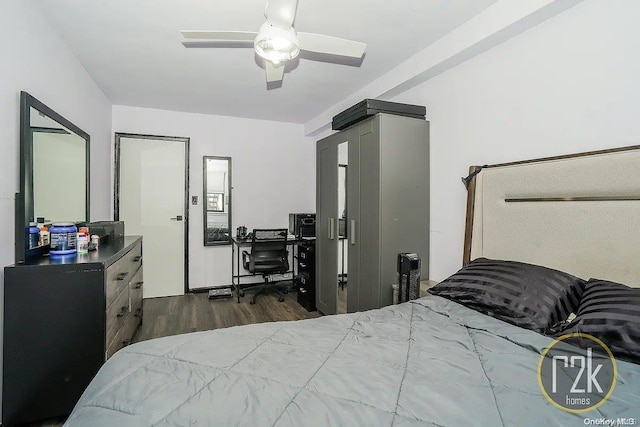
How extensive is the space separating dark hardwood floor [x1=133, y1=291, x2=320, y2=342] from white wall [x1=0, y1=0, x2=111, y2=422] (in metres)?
1.79

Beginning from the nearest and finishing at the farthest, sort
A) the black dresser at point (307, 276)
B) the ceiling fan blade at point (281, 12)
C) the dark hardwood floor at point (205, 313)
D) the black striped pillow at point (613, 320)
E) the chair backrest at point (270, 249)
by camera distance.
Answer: the black striped pillow at point (613, 320) < the ceiling fan blade at point (281, 12) < the dark hardwood floor at point (205, 313) < the black dresser at point (307, 276) < the chair backrest at point (270, 249)

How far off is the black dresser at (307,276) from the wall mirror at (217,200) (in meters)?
1.31

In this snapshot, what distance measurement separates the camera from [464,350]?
51.5 inches

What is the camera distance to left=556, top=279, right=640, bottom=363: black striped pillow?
3.88ft

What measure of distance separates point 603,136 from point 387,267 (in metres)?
1.65

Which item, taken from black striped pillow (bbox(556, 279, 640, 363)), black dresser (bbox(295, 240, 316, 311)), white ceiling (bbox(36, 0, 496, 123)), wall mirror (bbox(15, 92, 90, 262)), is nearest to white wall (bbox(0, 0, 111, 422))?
wall mirror (bbox(15, 92, 90, 262))

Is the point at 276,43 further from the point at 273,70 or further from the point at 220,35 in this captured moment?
the point at 273,70

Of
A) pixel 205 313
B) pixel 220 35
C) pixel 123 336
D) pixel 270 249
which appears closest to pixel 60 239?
pixel 123 336

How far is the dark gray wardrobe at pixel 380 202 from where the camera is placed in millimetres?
2715

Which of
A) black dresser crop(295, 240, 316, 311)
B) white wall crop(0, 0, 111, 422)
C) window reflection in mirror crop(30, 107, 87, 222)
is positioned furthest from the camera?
black dresser crop(295, 240, 316, 311)

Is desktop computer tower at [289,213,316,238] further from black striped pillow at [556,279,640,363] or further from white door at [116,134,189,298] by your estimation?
black striped pillow at [556,279,640,363]

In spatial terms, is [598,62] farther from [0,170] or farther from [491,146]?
[0,170]

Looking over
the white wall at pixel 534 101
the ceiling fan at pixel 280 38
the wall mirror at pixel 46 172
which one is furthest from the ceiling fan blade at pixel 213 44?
the white wall at pixel 534 101

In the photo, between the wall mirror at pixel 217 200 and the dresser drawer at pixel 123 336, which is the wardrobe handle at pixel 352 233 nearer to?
the dresser drawer at pixel 123 336
